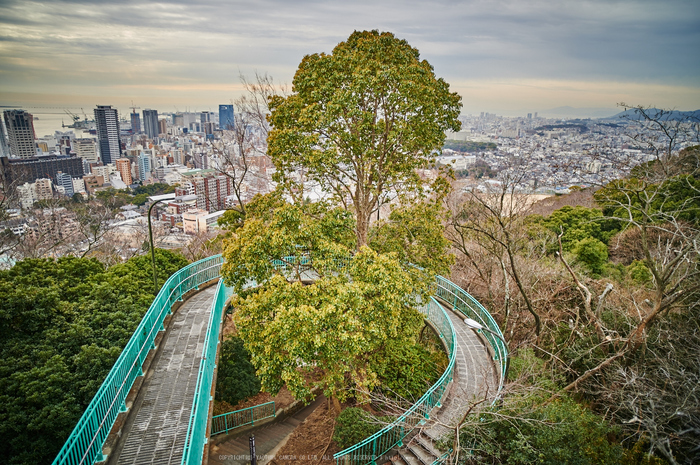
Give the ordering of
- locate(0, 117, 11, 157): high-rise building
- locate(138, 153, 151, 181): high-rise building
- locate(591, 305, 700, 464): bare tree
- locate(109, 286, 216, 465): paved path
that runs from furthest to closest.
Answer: locate(138, 153, 151, 181): high-rise building
locate(0, 117, 11, 157): high-rise building
locate(591, 305, 700, 464): bare tree
locate(109, 286, 216, 465): paved path

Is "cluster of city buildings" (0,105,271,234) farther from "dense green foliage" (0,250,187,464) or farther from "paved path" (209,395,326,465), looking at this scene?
"paved path" (209,395,326,465)

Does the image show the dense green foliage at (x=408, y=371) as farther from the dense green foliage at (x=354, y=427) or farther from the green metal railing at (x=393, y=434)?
the dense green foliage at (x=354, y=427)

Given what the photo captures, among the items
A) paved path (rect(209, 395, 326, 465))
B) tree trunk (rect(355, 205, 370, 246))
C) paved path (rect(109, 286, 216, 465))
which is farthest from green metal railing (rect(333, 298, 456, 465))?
tree trunk (rect(355, 205, 370, 246))

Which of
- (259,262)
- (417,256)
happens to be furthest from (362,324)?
(417,256)

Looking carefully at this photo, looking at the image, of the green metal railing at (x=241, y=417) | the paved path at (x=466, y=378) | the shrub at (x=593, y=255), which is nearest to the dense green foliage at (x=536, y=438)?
the paved path at (x=466, y=378)

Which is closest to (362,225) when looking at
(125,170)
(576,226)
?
(576,226)
